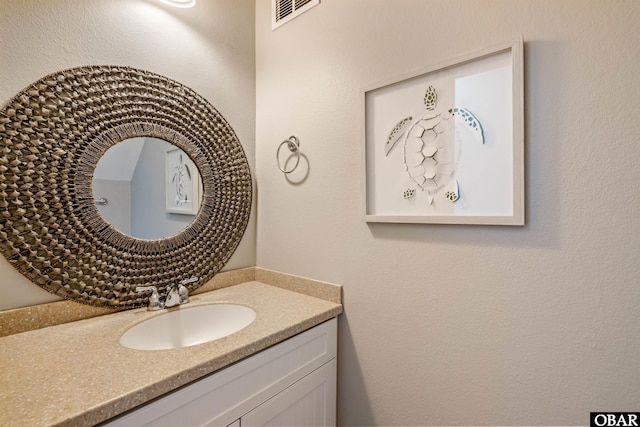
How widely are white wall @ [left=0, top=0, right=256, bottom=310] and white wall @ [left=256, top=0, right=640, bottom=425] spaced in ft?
0.97

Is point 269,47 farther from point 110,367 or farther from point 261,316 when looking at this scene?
point 110,367

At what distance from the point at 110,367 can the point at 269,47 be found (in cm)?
148

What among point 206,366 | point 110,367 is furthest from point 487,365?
point 110,367

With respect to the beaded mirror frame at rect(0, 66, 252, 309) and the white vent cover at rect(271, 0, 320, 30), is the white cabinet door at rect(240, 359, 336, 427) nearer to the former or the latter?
the beaded mirror frame at rect(0, 66, 252, 309)

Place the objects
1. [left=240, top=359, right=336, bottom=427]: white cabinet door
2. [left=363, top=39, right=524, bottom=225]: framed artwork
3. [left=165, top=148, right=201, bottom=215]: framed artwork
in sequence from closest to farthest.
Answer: [left=363, top=39, right=524, bottom=225]: framed artwork < [left=240, top=359, right=336, bottom=427]: white cabinet door < [left=165, top=148, right=201, bottom=215]: framed artwork

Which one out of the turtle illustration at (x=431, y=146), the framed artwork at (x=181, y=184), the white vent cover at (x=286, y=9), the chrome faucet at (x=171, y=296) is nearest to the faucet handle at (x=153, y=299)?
the chrome faucet at (x=171, y=296)

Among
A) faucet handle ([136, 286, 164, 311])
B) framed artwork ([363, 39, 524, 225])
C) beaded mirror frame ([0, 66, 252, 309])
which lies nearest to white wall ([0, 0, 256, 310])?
beaded mirror frame ([0, 66, 252, 309])

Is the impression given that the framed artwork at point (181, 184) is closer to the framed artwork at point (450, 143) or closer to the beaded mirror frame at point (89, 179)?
the beaded mirror frame at point (89, 179)

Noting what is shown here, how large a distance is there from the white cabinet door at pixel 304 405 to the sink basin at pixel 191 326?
298 mm

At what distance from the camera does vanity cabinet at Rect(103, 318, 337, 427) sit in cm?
74

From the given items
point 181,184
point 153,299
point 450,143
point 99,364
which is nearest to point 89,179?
point 181,184

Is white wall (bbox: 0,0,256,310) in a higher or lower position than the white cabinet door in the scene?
higher

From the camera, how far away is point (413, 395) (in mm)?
1057

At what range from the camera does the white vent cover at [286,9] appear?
1349mm
